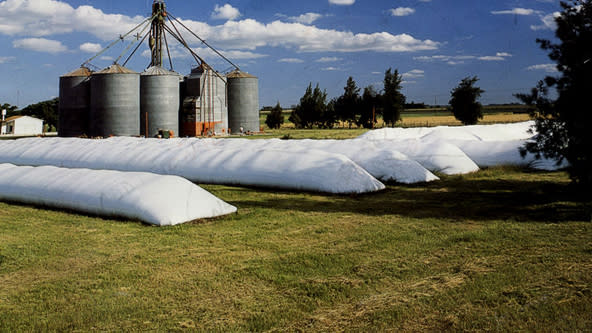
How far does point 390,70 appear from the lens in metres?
54.7

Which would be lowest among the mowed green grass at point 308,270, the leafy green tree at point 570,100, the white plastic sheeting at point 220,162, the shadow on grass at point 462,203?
the mowed green grass at point 308,270

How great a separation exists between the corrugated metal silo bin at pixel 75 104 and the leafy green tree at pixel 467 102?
108ft

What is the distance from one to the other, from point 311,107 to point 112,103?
31712 millimetres

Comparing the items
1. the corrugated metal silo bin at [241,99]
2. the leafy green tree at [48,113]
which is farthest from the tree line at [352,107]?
the leafy green tree at [48,113]

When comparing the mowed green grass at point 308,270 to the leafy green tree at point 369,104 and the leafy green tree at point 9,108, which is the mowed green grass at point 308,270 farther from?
the leafy green tree at point 9,108

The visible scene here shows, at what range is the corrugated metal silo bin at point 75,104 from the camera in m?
→ 41.9

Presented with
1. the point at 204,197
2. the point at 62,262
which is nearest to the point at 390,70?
the point at 204,197

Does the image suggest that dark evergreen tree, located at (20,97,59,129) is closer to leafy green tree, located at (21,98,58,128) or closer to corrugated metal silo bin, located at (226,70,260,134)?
leafy green tree, located at (21,98,58,128)

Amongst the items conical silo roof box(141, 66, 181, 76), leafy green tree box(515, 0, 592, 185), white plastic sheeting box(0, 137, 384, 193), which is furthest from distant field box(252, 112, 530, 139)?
leafy green tree box(515, 0, 592, 185)

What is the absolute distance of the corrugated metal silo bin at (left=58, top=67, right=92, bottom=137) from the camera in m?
41.9

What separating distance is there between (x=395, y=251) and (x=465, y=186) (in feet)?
25.2

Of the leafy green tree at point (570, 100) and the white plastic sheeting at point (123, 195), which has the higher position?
the leafy green tree at point (570, 100)

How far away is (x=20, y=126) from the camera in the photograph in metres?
70.1

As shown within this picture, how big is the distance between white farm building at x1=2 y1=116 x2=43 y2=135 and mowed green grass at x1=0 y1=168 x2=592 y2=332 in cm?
6670
